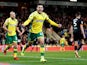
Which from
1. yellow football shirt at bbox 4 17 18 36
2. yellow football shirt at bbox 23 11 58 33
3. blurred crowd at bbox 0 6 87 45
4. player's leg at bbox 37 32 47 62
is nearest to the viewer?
player's leg at bbox 37 32 47 62

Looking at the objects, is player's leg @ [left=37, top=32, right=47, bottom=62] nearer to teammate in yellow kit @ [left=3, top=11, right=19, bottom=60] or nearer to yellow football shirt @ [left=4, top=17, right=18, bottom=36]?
teammate in yellow kit @ [left=3, top=11, right=19, bottom=60]

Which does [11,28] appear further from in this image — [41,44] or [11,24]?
[41,44]

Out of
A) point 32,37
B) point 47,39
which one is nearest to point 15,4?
point 47,39

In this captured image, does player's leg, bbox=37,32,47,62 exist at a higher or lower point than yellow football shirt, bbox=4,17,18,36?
lower

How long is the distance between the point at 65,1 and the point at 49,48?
13.4 metres

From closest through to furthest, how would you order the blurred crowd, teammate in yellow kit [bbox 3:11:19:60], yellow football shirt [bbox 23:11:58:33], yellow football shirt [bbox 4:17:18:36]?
yellow football shirt [bbox 23:11:58:33], teammate in yellow kit [bbox 3:11:19:60], yellow football shirt [bbox 4:17:18:36], the blurred crowd

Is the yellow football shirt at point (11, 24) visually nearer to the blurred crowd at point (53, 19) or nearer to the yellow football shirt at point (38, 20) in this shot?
the yellow football shirt at point (38, 20)

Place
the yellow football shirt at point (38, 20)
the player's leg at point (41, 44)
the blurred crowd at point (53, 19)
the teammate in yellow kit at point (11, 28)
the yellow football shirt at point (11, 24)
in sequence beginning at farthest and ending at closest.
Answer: the blurred crowd at point (53, 19)
the yellow football shirt at point (11, 24)
the teammate in yellow kit at point (11, 28)
the yellow football shirt at point (38, 20)
the player's leg at point (41, 44)

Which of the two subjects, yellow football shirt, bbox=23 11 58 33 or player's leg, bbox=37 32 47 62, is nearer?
player's leg, bbox=37 32 47 62

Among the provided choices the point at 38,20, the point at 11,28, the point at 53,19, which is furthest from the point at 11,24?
the point at 53,19

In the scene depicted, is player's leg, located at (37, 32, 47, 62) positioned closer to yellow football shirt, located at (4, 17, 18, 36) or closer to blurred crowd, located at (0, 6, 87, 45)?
yellow football shirt, located at (4, 17, 18, 36)

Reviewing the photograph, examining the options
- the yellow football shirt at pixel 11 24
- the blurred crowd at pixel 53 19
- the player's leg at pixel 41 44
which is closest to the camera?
the player's leg at pixel 41 44

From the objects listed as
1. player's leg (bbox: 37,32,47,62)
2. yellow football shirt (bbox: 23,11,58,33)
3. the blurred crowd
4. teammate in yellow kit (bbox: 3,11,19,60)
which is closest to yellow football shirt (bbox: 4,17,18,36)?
teammate in yellow kit (bbox: 3,11,19,60)

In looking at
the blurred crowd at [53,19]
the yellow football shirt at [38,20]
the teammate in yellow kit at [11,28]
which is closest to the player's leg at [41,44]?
the yellow football shirt at [38,20]
